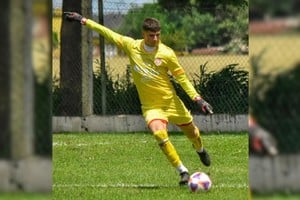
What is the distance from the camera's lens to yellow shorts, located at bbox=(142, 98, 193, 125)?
7156mm

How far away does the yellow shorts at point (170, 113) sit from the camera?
23.5ft

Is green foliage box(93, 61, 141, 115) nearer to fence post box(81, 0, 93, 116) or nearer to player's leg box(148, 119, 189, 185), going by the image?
fence post box(81, 0, 93, 116)

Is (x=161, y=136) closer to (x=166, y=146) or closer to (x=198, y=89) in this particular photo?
(x=166, y=146)

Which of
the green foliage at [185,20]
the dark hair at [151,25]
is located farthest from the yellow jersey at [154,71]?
the green foliage at [185,20]

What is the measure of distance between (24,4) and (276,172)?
0.42m

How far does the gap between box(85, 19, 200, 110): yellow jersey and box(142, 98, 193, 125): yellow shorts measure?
3 centimetres

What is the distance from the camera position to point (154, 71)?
7293 millimetres

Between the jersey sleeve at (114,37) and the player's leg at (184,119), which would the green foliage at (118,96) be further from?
the jersey sleeve at (114,37)

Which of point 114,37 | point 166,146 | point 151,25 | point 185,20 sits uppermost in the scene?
point 151,25

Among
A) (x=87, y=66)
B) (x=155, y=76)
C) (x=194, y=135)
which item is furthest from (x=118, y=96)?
(x=155, y=76)

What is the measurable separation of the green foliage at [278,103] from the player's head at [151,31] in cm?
579

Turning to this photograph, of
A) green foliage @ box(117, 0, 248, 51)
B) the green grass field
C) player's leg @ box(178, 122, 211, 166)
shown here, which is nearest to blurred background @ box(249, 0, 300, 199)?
the green grass field

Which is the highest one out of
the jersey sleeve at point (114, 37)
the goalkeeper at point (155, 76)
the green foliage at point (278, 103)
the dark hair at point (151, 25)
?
the green foliage at point (278, 103)

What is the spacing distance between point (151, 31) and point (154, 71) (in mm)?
462
